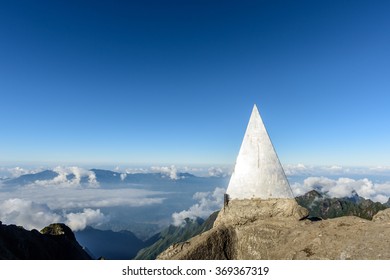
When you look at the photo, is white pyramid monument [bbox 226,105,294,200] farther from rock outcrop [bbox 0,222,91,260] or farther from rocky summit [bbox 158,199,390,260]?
rock outcrop [bbox 0,222,91,260]

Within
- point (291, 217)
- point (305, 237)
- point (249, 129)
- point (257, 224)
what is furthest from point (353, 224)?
point (249, 129)

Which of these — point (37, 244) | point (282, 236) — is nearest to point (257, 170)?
point (282, 236)

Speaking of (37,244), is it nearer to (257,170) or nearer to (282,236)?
(257,170)

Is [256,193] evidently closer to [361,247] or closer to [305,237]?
[305,237]

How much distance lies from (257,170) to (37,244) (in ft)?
123

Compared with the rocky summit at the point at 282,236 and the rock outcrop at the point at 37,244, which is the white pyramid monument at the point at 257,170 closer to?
the rocky summit at the point at 282,236

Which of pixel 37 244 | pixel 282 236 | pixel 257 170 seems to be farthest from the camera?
pixel 37 244

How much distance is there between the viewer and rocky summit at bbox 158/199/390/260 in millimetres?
18016

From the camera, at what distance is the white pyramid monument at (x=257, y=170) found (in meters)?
26.8

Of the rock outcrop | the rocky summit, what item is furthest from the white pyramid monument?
the rock outcrop

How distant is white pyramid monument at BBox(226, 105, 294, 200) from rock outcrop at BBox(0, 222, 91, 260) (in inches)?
879

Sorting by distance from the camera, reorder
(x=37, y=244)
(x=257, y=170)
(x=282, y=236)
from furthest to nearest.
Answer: (x=37, y=244), (x=257, y=170), (x=282, y=236)

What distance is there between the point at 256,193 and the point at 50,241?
42.1 meters

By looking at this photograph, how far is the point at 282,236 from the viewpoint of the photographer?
23344mm
